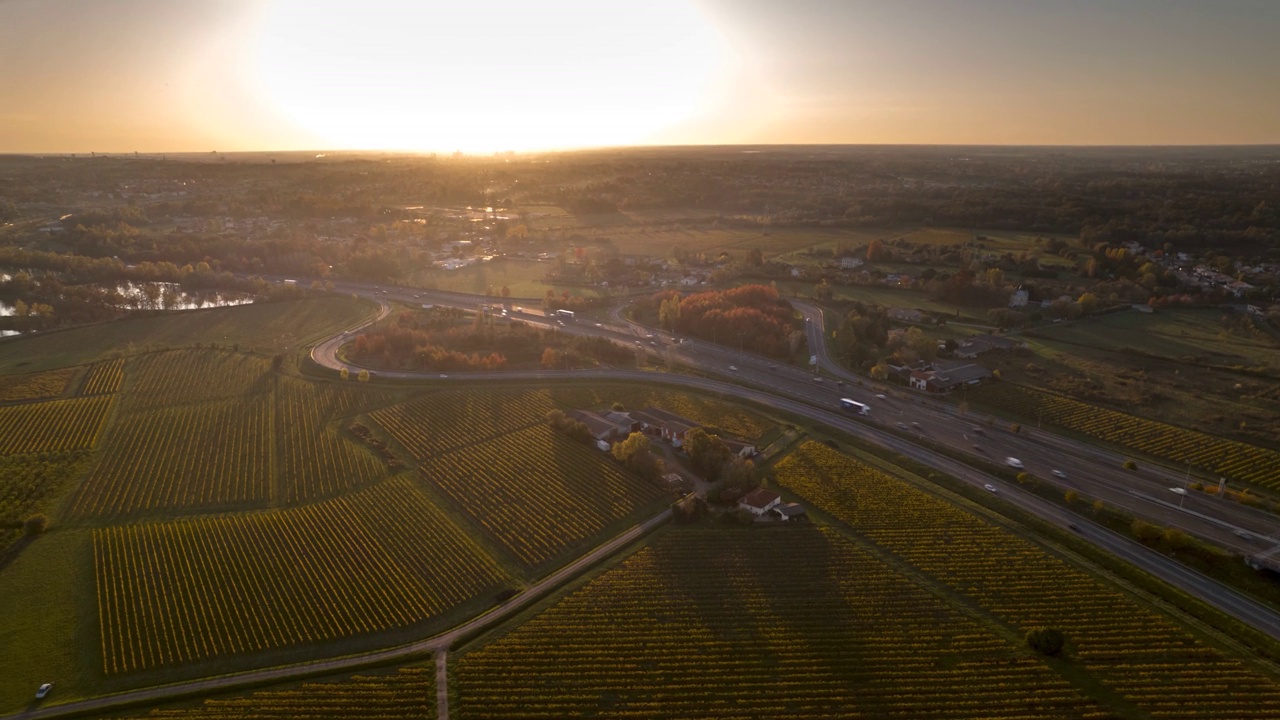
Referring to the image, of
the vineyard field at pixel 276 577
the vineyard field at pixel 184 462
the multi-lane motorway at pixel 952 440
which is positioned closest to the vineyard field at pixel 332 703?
the vineyard field at pixel 276 577

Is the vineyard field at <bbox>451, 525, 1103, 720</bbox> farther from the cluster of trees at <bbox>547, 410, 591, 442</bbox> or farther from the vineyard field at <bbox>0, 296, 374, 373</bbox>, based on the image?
the vineyard field at <bbox>0, 296, 374, 373</bbox>

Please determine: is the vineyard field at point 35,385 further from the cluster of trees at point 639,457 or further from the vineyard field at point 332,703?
the cluster of trees at point 639,457

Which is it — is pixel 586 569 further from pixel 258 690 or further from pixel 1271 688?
pixel 1271 688

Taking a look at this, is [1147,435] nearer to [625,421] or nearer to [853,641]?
[853,641]

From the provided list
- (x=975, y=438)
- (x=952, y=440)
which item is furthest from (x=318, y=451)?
(x=975, y=438)

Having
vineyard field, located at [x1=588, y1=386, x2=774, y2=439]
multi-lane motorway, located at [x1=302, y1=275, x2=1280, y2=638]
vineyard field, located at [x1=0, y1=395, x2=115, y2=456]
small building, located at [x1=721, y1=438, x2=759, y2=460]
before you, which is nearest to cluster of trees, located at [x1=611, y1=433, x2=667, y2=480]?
small building, located at [x1=721, y1=438, x2=759, y2=460]

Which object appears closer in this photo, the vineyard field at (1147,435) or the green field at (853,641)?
the green field at (853,641)
